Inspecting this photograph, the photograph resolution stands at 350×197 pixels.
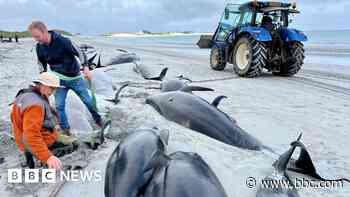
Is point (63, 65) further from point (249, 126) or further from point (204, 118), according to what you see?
point (249, 126)

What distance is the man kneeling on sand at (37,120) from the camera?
151 inches

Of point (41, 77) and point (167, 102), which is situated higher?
point (41, 77)

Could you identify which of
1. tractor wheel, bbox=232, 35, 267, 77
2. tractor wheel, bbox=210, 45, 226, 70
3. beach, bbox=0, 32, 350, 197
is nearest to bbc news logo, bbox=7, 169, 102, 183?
beach, bbox=0, 32, 350, 197

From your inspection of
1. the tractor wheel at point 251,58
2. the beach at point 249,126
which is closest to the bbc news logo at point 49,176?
the beach at point 249,126

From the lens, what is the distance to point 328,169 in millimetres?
4559

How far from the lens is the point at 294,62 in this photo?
12805 millimetres

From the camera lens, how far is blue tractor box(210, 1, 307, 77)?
12203 mm

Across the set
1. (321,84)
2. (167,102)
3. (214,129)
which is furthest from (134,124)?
(321,84)

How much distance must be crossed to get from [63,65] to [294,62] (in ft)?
29.8

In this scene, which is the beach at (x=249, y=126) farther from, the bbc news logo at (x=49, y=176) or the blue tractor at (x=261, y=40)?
the blue tractor at (x=261, y=40)

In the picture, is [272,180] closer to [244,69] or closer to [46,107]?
[46,107]

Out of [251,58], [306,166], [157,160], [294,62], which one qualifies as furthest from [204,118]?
[294,62]

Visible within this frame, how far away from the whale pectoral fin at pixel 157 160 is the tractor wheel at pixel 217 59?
36.2 feet

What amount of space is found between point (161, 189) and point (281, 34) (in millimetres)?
11028
